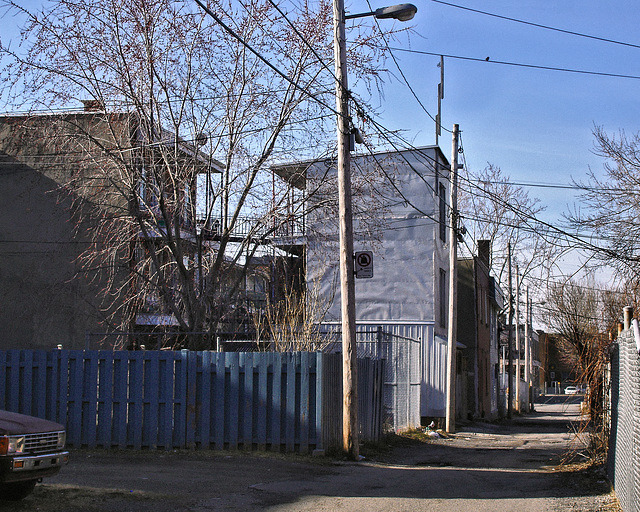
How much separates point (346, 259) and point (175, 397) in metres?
4.07

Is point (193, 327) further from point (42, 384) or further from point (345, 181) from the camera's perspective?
point (345, 181)

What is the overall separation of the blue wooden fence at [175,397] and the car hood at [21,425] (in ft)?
16.1

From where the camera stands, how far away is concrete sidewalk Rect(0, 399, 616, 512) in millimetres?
8719

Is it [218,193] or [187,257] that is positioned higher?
[218,193]

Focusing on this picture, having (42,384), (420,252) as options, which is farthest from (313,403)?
(420,252)

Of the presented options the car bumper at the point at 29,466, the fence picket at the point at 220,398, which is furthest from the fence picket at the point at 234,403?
the car bumper at the point at 29,466

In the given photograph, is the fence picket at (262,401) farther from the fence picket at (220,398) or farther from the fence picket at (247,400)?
the fence picket at (220,398)

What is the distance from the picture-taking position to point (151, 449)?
42.6ft

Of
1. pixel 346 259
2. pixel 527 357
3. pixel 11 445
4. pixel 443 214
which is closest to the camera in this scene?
pixel 11 445

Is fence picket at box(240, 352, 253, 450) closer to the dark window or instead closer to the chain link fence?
the chain link fence

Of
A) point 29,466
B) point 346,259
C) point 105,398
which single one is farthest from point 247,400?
point 29,466

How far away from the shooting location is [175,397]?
517 inches

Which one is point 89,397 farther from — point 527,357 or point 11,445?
point 527,357

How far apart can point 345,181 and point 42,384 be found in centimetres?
685
